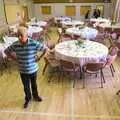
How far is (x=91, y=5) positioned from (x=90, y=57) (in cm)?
1272

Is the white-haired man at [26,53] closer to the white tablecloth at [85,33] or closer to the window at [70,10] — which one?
the white tablecloth at [85,33]

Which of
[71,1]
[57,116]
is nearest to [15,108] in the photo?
[57,116]

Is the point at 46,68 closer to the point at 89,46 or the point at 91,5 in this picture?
the point at 89,46

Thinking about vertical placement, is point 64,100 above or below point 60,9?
below

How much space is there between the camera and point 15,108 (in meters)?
3.87

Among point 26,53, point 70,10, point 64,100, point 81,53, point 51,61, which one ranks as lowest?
point 64,100

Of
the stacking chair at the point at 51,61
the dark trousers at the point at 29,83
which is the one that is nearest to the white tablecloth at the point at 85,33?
the stacking chair at the point at 51,61

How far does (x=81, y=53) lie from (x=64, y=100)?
125 centimetres

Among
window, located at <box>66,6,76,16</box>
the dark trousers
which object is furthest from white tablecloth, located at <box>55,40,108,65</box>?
window, located at <box>66,6,76,16</box>

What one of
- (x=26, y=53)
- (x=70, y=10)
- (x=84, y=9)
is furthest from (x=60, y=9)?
(x=26, y=53)

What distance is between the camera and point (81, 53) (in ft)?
15.9

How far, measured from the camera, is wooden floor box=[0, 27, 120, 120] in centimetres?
366

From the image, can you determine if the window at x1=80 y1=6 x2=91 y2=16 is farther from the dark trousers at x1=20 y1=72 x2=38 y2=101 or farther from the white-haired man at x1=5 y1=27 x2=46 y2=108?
the white-haired man at x1=5 y1=27 x2=46 y2=108

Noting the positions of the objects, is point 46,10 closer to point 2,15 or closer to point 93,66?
point 2,15
